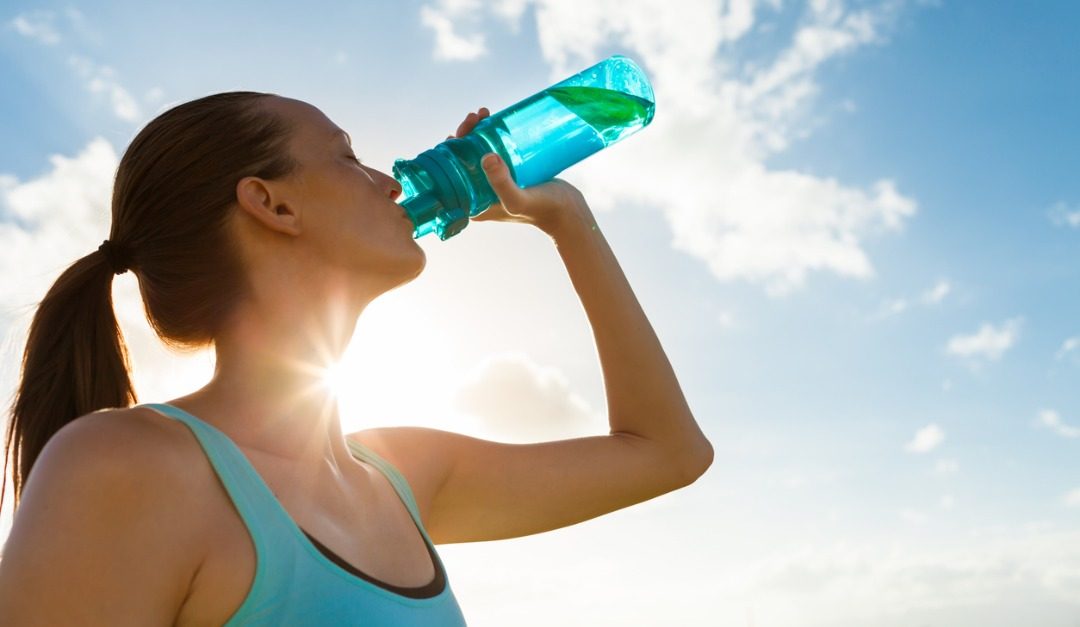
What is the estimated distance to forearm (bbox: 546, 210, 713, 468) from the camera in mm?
2656

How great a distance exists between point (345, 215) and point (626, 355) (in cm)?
95

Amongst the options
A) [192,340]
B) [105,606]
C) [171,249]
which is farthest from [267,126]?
[105,606]

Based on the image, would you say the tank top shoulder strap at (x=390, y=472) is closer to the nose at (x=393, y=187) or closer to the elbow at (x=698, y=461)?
the nose at (x=393, y=187)

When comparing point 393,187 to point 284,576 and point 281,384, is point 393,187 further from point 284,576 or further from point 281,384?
point 284,576

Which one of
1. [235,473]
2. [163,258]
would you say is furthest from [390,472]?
[163,258]

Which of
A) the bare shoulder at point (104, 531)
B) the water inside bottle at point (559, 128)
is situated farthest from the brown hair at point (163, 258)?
the water inside bottle at point (559, 128)

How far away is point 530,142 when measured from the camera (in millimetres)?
2805

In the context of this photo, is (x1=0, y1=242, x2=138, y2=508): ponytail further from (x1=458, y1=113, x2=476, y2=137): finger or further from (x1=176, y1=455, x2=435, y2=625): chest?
(x1=458, y1=113, x2=476, y2=137): finger

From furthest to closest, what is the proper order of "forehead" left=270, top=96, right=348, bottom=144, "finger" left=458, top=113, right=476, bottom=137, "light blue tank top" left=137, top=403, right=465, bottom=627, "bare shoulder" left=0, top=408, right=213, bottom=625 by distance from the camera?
"finger" left=458, top=113, right=476, bottom=137 < "forehead" left=270, top=96, right=348, bottom=144 < "light blue tank top" left=137, top=403, right=465, bottom=627 < "bare shoulder" left=0, top=408, right=213, bottom=625

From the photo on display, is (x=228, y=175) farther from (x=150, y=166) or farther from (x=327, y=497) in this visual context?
(x=327, y=497)

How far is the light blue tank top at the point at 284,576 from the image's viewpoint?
1.56 metres

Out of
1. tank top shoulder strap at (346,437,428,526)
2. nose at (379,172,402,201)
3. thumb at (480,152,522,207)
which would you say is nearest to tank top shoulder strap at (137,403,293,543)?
tank top shoulder strap at (346,437,428,526)

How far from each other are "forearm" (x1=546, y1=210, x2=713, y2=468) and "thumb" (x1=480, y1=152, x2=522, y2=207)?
0.26 metres

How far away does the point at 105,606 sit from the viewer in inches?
53.2
